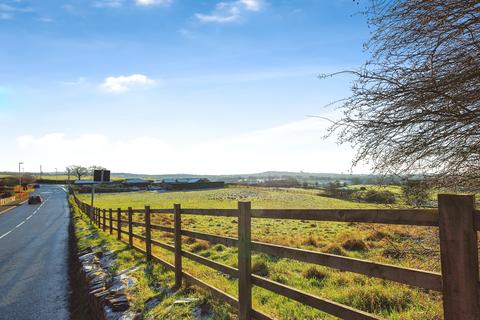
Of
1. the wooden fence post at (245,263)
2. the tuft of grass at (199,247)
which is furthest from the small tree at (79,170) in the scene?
the wooden fence post at (245,263)

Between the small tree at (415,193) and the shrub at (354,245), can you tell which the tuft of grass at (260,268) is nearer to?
the shrub at (354,245)

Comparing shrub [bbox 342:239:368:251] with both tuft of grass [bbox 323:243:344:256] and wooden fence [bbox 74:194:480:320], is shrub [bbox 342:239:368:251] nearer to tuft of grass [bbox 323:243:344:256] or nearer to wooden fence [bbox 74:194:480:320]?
tuft of grass [bbox 323:243:344:256]

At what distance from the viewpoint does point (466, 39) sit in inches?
145

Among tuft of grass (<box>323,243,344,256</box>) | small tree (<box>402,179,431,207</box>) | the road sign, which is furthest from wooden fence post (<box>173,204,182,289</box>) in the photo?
the road sign

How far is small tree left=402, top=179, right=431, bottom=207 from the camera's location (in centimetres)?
446

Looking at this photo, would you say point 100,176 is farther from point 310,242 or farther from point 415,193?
point 415,193

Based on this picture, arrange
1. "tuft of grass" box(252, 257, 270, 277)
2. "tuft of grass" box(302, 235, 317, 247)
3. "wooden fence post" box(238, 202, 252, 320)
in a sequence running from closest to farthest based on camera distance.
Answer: "wooden fence post" box(238, 202, 252, 320) < "tuft of grass" box(252, 257, 270, 277) < "tuft of grass" box(302, 235, 317, 247)

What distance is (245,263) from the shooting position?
442 centimetres

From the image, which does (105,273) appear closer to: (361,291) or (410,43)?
(361,291)

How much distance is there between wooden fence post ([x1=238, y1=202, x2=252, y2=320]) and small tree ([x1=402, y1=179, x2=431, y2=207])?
6.23ft

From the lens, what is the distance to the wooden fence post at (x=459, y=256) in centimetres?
220

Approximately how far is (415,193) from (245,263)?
2.17 m

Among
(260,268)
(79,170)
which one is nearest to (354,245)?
(260,268)

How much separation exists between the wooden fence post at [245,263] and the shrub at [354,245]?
7522 mm
